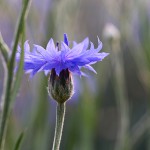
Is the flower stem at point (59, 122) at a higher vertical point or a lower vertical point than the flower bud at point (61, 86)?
lower

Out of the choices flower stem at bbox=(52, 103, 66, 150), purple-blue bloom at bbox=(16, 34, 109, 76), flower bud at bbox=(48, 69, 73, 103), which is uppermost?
purple-blue bloom at bbox=(16, 34, 109, 76)

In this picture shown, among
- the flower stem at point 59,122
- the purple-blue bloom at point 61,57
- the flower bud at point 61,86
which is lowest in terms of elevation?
the flower stem at point 59,122

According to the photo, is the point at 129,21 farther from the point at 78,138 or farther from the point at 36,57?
the point at 36,57

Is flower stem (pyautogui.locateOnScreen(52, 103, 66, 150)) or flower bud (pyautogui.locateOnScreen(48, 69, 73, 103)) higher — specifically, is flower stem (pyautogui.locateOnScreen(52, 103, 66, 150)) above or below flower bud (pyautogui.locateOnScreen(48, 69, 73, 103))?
below

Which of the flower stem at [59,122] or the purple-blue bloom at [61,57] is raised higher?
the purple-blue bloom at [61,57]
